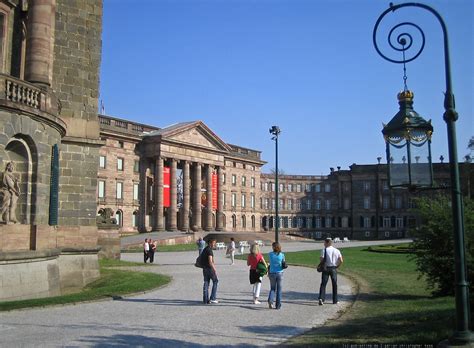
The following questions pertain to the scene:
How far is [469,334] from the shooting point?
668cm

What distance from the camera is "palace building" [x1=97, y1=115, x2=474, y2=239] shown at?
68438mm

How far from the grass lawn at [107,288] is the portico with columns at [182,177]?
46932mm

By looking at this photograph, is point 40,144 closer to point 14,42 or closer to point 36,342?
point 14,42

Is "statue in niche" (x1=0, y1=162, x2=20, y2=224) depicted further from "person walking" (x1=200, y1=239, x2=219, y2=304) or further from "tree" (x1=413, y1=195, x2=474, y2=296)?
"tree" (x1=413, y1=195, x2=474, y2=296)

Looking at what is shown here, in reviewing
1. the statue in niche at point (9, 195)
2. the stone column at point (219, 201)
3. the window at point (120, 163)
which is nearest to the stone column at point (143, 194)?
the window at point (120, 163)

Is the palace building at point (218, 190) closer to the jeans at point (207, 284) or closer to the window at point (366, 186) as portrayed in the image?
the window at point (366, 186)

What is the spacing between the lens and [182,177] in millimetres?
75062

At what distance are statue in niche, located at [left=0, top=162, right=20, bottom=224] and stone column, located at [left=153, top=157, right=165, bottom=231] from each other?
53.8m

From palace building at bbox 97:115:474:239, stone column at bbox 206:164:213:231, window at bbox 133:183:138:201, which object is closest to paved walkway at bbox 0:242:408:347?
palace building at bbox 97:115:474:239

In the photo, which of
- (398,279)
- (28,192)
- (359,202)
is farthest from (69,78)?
(359,202)

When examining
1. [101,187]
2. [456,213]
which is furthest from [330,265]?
[101,187]

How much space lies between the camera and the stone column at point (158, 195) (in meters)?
68.9

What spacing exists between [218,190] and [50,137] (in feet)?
210

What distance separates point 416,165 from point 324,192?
10290 centimetres
